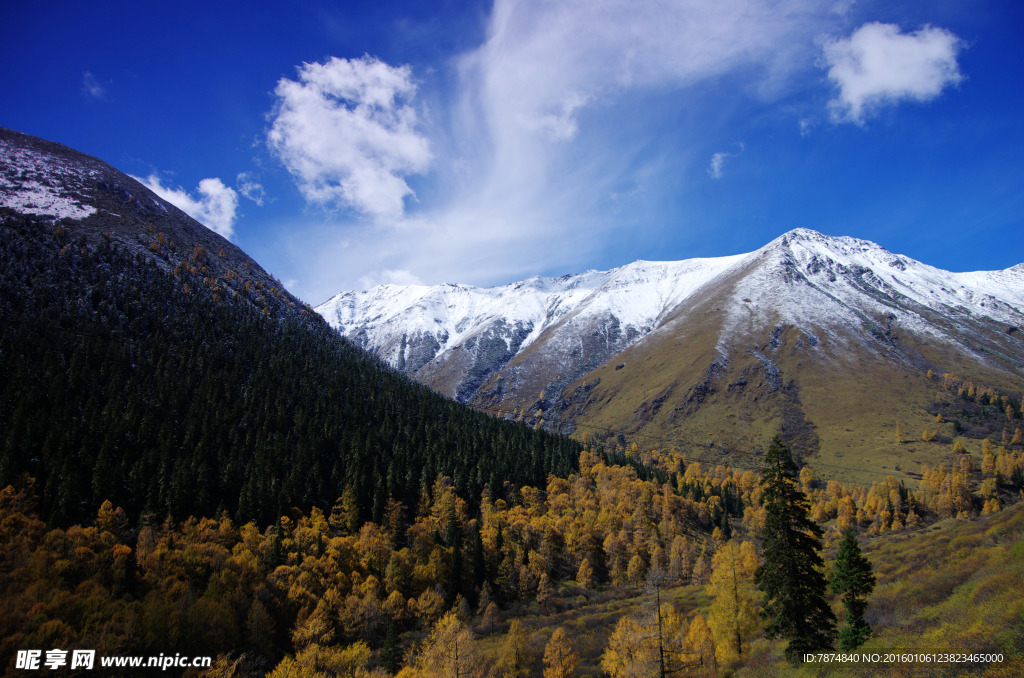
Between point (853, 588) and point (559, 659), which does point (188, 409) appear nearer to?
point (559, 659)

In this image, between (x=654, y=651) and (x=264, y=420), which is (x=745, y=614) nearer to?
(x=654, y=651)

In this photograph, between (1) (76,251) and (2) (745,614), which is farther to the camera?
(1) (76,251)

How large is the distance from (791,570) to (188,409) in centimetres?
12898

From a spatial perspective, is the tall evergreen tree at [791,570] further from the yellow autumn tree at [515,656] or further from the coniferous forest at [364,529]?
the yellow autumn tree at [515,656]

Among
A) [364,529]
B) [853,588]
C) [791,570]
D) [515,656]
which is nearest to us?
[791,570]

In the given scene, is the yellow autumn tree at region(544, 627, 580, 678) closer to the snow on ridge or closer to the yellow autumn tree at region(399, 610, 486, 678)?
the yellow autumn tree at region(399, 610, 486, 678)

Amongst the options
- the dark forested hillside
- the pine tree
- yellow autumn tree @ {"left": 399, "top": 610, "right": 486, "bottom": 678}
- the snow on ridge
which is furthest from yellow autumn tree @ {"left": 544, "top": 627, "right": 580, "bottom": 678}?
the snow on ridge

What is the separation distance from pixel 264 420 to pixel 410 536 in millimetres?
56776

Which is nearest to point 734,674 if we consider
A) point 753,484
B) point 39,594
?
point 39,594

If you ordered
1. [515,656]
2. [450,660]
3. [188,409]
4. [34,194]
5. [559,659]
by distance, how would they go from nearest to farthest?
[450,660] < [559,659] < [515,656] < [188,409] < [34,194]

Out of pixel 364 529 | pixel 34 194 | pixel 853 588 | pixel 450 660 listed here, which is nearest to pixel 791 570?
pixel 853 588

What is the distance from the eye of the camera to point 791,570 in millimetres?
33438

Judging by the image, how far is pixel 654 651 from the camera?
50781 mm

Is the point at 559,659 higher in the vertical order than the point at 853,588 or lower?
lower
